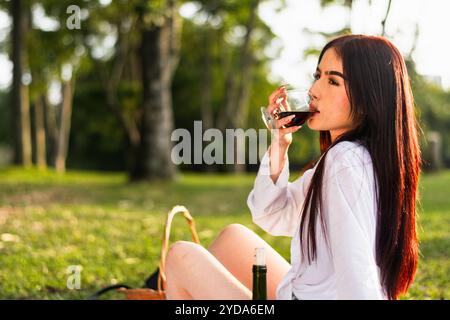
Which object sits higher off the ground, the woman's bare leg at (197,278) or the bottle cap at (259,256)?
the bottle cap at (259,256)

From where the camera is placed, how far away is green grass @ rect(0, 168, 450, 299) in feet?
18.1

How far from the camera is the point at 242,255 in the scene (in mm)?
3506

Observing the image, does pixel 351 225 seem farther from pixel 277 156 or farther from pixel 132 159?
pixel 132 159

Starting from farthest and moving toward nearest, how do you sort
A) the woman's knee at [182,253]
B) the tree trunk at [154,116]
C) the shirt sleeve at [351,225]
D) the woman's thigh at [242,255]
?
the tree trunk at [154,116] < the woman's thigh at [242,255] < the woman's knee at [182,253] < the shirt sleeve at [351,225]

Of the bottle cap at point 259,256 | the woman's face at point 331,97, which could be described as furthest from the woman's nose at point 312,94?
the bottle cap at point 259,256

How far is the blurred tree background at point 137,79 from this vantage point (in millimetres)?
15102

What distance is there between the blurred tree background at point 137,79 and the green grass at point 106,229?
4.50 feet

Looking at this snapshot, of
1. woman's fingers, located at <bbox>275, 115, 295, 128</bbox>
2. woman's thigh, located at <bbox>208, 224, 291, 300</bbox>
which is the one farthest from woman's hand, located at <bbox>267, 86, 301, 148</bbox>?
woman's thigh, located at <bbox>208, 224, 291, 300</bbox>

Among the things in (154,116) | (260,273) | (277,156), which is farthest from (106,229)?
(154,116)

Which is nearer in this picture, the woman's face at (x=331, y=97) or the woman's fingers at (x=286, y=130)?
the woman's face at (x=331, y=97)

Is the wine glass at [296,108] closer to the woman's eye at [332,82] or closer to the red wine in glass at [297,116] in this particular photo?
the red wine in glass at [297,116]

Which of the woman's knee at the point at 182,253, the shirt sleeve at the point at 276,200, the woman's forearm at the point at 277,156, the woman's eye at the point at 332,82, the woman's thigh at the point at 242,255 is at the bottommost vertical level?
the woman's thigh at the point at 242,255

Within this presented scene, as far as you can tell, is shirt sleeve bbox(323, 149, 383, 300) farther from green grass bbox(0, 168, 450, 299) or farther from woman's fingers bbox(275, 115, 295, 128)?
green grass bbox(0, 168, 450, 299)
